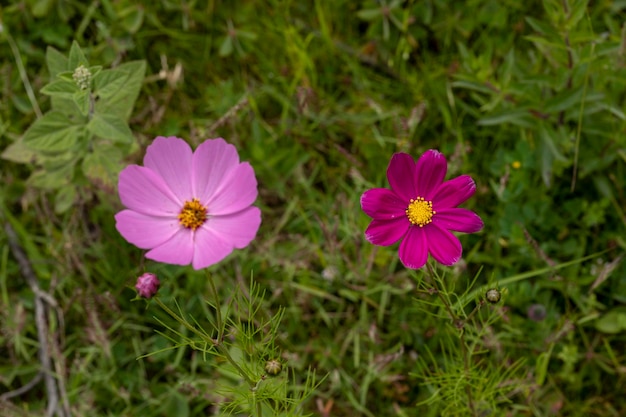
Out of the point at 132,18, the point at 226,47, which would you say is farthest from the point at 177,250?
the point at 132,18

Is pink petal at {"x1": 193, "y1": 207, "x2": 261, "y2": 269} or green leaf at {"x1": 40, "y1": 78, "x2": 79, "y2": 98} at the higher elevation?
green leaf at {"x1": 40, "y1": 78, "x2": 79, "y2": 98}

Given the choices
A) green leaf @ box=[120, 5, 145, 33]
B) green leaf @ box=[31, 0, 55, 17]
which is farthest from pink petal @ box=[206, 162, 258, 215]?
green leaf @ box=[31, 0, 55, 17]

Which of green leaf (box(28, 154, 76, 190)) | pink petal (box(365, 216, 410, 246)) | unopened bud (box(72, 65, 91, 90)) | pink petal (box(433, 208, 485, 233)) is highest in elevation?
unopened bud (box(72, 65, 91, 90))

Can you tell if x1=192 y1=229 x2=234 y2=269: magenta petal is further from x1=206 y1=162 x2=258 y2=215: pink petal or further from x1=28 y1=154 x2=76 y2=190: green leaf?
x1=28 y1=154 x2=76 y2=190: green leaf

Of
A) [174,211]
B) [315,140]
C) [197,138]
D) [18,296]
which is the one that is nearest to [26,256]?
[18,296]

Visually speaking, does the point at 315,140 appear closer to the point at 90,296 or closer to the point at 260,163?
the point at 260,163

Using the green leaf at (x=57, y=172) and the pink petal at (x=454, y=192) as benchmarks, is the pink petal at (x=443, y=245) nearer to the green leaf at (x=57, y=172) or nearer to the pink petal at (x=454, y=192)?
the pink petal at (x=454, y=192)

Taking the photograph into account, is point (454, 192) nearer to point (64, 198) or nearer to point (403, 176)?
point (403, 176)
